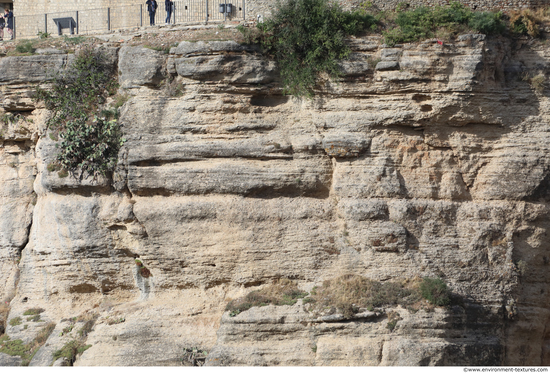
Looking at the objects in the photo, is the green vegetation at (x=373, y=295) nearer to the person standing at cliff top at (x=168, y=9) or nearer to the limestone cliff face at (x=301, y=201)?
the limestone cliff face at (x=301, y=201)

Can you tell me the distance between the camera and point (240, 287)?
13.4m

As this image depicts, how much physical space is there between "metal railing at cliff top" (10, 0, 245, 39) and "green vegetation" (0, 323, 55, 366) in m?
8.27

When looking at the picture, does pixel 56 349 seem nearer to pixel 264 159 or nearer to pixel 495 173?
pixel 264 159

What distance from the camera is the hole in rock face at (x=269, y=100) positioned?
13945 mm

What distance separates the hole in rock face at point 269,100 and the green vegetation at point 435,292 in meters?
5.23

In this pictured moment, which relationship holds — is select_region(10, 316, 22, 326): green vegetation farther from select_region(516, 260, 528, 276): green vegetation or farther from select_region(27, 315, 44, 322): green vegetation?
select_region(516, 260, 528, 276): green vegetation

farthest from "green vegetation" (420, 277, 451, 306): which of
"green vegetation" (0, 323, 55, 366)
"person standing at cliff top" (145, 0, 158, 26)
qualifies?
"person standing at cliff top" (145, 0, 158, 26)

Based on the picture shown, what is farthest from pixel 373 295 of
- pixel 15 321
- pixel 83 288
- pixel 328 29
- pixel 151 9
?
pixel 151 9

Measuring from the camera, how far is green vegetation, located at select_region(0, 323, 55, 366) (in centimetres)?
1351

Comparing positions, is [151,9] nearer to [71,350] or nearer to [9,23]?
[9,23]

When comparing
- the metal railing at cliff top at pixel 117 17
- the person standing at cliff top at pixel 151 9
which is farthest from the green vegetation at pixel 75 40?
the person standing at cliff top at pixel 151 9

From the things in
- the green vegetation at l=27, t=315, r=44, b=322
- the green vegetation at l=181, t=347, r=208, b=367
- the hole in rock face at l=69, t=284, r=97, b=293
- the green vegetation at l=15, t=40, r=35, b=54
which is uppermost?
the green vegetation at l=15, t=40, r=35, b=54

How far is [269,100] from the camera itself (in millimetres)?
14000

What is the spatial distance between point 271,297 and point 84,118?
6363 mm
